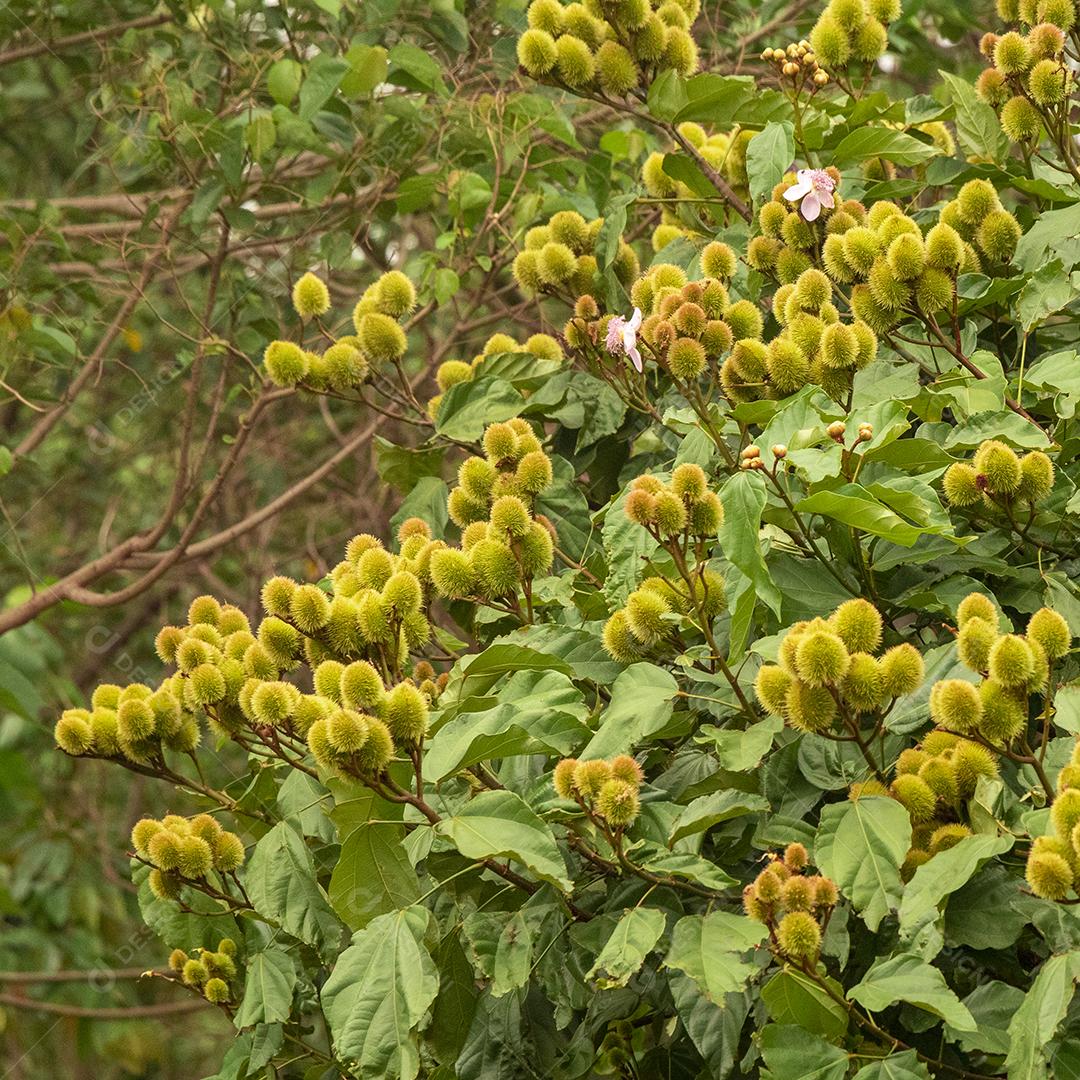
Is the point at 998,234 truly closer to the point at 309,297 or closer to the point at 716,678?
the point at 716,678

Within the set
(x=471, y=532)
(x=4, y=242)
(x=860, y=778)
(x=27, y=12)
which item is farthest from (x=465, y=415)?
(x=4, y=242)

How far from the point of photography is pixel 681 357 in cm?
Result: 153

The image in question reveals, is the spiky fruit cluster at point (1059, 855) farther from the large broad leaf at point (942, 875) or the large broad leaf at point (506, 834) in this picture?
the large broad leaf at point (506, 834)

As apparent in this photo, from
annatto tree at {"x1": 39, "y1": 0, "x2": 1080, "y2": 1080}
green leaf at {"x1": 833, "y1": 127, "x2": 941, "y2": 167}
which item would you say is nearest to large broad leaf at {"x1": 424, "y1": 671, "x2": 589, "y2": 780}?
annatto tree at {"x1": 39, "y1": 0, "x2": 1080, "y2": 1080}

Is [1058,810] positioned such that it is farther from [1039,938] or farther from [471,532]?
[471,532]

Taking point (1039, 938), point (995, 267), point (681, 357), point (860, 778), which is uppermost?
point (681, 357)

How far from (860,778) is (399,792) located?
405mm

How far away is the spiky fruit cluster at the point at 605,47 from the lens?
1896mm

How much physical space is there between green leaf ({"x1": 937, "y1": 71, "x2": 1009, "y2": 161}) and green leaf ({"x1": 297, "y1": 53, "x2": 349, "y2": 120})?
1281 millimetres

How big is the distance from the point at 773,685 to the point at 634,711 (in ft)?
0.59

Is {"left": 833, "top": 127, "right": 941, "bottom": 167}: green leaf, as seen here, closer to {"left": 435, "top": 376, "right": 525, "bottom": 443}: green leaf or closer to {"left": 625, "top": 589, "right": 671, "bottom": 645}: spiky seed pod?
{"left": 435, "top": 376, "right": 525, "bottom": 443}: green leaf

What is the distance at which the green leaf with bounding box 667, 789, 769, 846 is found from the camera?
1312mm

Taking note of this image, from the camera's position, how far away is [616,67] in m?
1.92

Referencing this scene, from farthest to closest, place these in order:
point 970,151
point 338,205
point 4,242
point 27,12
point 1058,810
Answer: point 4,242 → point 27,12 → point 338,205 → point 970,151 → point 1058,810
